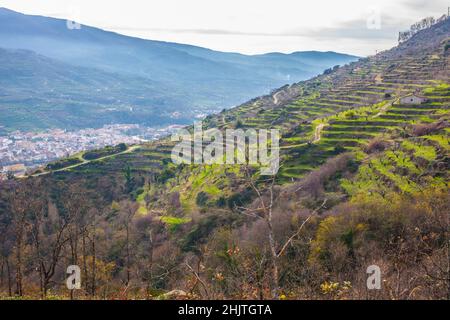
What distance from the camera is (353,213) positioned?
22.6m

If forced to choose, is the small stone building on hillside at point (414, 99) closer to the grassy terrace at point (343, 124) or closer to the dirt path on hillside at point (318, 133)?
the grassy terrace at point (343, 124)

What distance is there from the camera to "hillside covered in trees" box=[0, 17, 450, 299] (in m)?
14.2

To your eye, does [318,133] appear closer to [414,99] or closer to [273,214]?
[414,99]

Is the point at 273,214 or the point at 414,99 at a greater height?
the point at 414,99

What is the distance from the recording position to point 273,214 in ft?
89.1

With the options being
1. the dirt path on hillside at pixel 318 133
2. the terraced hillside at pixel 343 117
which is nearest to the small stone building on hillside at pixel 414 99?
the terraced hillside at pixel 343 117

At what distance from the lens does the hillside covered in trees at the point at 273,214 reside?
1423 centimetres

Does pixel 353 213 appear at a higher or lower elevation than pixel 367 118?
lower

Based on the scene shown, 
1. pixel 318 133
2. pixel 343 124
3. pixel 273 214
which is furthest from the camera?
pixel 318 133

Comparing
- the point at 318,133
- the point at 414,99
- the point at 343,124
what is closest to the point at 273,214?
the point at 318,133
